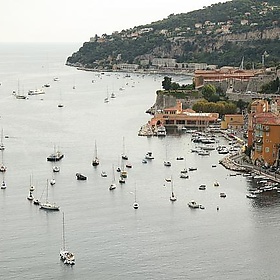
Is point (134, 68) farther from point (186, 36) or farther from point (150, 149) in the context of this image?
point (150, 149)

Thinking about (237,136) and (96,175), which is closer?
(96,175)

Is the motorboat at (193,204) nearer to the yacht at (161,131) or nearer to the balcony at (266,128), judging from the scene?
the balcony at (266,128)

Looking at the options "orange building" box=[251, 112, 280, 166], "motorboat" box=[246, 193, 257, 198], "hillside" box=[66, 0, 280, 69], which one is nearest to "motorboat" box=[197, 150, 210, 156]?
"orange building" box=[251, 112, 280, 166]

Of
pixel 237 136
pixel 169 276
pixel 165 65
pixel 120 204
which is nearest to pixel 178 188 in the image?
pixel 120 204

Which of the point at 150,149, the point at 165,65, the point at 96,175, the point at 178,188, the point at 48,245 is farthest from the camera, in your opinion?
the point at 165,65

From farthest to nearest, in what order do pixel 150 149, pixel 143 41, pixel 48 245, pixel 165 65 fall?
pixel 143 41, pixel 165 65, pixel 150 149, pixel 48 245

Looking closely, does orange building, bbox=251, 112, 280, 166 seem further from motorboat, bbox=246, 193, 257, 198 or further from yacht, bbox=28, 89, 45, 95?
yacht, bbox=28, 89, 45, 95

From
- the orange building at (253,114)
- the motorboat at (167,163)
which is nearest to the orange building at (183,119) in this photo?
the orange building at (253,114)
